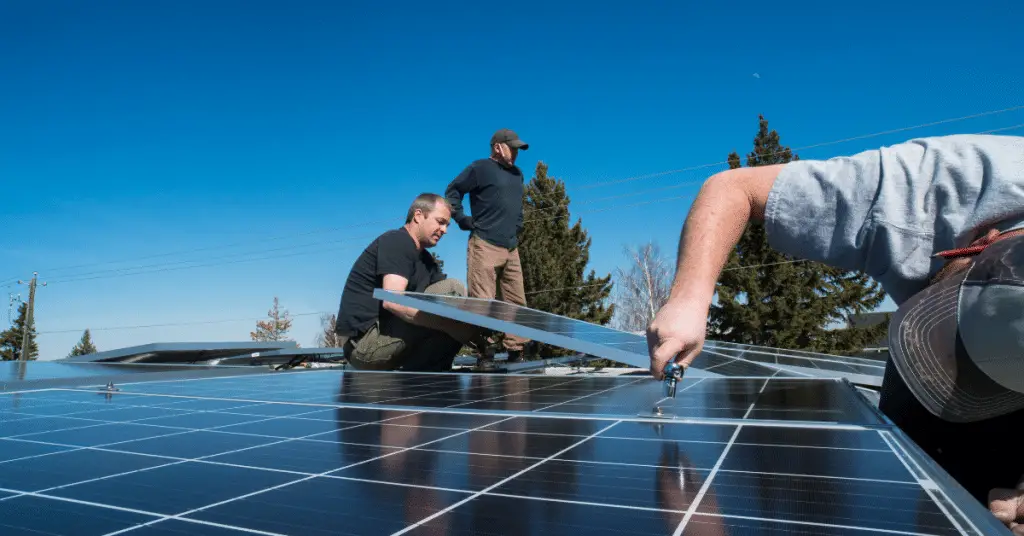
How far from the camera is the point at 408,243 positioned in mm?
6371

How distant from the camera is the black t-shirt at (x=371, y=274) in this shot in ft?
20.1

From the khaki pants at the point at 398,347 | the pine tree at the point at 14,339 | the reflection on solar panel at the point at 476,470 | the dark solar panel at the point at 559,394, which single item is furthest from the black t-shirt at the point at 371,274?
the pine tree at the point at 14,339

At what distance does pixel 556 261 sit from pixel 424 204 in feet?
68.5

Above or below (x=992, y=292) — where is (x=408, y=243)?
above

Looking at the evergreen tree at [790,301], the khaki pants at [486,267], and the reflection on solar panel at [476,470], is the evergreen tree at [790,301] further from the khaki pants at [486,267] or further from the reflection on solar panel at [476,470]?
the reflection on solar panel at [476,470]

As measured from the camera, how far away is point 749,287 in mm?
23844

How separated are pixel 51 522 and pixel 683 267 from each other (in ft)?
4.98

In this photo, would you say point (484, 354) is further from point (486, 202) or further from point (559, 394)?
point (559, 394)

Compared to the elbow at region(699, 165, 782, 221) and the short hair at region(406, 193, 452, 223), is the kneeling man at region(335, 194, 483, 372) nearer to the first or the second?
the short hair at region(406, 193, 452, 223)

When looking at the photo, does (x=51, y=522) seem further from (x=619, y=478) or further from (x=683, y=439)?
(x=683, y=439)

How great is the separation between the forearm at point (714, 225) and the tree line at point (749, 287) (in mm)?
19194

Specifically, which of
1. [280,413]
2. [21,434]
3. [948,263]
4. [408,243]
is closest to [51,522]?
[21,434]

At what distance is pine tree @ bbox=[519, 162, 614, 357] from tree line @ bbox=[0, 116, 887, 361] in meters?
0.04

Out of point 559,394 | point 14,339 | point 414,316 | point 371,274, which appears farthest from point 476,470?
point 14,339
